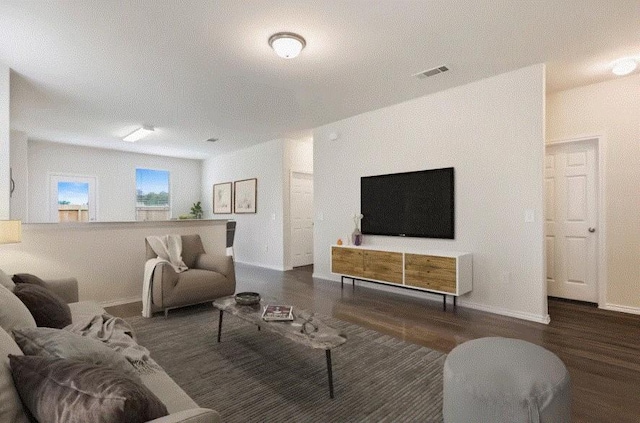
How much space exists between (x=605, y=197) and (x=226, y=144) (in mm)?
6401

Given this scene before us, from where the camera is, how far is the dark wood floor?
2.08 meters

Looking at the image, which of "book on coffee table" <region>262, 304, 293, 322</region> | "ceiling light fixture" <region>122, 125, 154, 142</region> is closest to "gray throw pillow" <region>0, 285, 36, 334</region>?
"book on coffee table" <region>262, 304, 293, 322</region>

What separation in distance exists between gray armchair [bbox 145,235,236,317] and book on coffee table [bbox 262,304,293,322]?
4.77ft

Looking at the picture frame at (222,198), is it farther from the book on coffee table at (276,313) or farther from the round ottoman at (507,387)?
the round ottoman at (507,387)

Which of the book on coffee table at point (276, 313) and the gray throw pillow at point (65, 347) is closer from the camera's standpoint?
the gray throw pillow at point (65, 347)

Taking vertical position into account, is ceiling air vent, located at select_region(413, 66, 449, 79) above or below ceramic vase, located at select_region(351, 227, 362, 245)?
above

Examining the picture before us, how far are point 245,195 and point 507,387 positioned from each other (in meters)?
6.66

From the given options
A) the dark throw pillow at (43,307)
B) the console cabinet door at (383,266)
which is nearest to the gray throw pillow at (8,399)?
the dark throw pillow at (43,307)

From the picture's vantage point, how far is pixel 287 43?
2.84 metres

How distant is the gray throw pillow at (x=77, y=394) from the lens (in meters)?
0.83

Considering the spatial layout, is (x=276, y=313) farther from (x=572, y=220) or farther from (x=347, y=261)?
(x=572, y=220)

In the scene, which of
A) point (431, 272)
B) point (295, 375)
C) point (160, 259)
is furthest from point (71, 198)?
point (431, 272)

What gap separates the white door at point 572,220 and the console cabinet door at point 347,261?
2.45 meters

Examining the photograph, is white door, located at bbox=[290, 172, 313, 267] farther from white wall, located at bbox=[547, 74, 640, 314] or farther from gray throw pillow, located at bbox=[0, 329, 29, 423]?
gray throw pillow, located at bbox=[0, 329, 29, 423]
